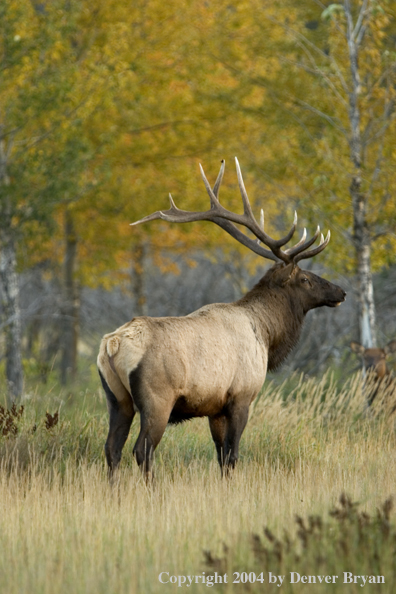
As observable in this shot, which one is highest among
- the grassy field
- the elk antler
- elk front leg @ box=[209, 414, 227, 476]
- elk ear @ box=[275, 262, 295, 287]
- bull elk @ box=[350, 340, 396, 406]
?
the elk antler

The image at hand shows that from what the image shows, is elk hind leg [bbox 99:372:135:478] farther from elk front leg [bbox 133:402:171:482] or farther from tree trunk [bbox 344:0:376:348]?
tree trunk [bbox 344:0:376:348]

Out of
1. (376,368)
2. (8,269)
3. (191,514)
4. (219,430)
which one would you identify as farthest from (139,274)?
(191,514)

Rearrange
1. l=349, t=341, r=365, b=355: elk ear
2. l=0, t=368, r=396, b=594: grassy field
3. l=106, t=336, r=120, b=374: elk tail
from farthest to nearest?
l=349, t=341, r=365, b=355: elk ear → l=106, t=336, r=120, b=374: elk tail → l=0, t=368, r=396, b=594: grassy field

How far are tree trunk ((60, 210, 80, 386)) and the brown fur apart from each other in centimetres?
724

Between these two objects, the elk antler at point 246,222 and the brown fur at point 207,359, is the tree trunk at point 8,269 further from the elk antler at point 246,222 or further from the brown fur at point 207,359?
the brown fur at point 207,359

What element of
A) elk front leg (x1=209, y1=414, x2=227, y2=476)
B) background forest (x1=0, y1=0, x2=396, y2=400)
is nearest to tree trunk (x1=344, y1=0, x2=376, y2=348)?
background forest (x1=0, y1=0, x2=396, y2=400)

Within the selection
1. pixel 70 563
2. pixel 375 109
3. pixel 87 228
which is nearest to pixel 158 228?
pixel 87 228

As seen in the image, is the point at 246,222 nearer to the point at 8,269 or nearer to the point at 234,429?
the point at 234,429

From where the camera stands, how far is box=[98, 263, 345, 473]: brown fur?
17.7 feet

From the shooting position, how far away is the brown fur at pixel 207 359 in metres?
5.40

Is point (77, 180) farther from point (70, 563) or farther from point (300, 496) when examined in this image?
point (70, 563)

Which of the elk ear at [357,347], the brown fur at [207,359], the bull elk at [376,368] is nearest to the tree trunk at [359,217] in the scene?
the elk ear at [357,347]

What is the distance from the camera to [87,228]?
535 inches

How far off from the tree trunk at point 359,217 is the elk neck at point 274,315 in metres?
2.70
